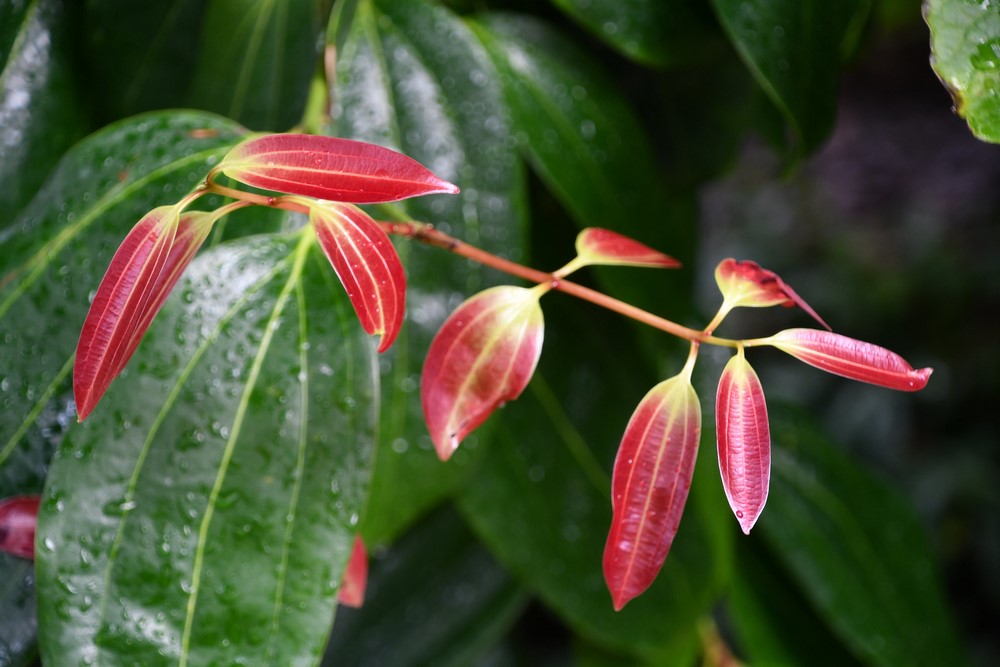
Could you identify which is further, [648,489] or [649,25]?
[649,25]

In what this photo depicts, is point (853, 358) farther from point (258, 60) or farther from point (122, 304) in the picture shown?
point (258, 60)

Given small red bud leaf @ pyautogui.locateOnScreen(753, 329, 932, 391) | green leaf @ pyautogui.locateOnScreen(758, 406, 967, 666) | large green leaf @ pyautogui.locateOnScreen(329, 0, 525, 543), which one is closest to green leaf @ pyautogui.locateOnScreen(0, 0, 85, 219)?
large green leaf @ pyautogui.locateOnScreen(329, 0, 525, 543)

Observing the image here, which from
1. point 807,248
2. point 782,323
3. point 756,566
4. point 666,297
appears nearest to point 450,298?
point 666,297

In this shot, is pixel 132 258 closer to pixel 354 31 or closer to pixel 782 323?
pixel 354 31

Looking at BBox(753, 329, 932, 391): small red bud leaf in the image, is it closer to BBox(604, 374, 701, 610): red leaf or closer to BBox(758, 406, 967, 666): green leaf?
BBox(604, 374, 701, 610): red leaf

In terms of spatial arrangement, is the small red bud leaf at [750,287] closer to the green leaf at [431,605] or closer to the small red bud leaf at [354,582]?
the small red bud leaf at [354,582]

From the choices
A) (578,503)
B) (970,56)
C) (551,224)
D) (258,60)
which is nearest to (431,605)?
(578,503)
